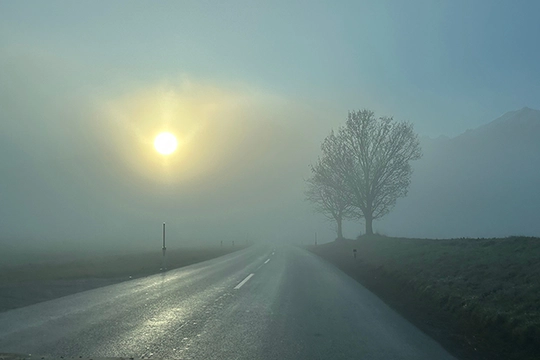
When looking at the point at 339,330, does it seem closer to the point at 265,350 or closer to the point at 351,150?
the point at 265,350

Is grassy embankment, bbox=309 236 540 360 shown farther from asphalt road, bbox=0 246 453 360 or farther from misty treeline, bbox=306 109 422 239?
misty treeline, bbox=306 109 422 239

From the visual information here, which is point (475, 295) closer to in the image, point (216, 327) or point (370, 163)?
point (216, 327)

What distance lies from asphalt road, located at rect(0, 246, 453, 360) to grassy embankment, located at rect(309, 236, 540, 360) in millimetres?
808

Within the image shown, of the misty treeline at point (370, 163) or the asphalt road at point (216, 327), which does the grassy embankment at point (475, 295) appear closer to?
the asphalt road at point (216, 327)

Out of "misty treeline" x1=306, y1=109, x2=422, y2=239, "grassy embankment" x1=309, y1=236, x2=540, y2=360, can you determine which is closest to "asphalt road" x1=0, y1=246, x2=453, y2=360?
"grassy embankment" x1=309, y1=236, x2=540, y2=360

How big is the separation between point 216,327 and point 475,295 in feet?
23.7

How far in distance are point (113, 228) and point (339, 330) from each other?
171495mm

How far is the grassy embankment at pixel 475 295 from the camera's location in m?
7.75

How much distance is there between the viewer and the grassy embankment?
775 cm

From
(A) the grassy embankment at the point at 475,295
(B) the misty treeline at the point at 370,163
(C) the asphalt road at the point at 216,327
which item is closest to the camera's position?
(C) the asphalt road at the point at 216,327

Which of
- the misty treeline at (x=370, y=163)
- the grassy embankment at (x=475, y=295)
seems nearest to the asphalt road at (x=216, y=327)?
the grassy embankment at (x=475, y=295)

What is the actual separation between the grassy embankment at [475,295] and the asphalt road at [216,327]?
0.81 meters

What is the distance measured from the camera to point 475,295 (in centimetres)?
1120

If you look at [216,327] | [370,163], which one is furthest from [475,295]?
[370,163]
